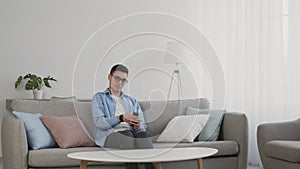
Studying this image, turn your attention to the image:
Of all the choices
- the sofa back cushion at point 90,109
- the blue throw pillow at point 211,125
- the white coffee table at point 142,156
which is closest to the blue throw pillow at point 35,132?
the sofa back cushion at point 90,109

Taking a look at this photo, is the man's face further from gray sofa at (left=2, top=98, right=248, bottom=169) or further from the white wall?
the white wall

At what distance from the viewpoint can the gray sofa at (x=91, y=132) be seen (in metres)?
3.87

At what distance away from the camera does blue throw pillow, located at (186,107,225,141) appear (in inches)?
178

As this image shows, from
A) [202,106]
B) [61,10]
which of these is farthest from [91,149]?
[61,10]

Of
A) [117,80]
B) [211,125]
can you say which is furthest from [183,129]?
[117,80]

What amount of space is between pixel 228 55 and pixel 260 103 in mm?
796

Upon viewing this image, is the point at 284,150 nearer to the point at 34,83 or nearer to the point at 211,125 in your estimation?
the point at 211,125

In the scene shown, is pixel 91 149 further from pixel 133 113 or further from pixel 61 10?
pixel 61 10

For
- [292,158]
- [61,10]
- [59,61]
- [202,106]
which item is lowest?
[292,158]

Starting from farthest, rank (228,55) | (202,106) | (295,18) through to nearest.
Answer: (228,55) → (295,18) → (202,106)

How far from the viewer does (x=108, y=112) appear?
13.0 ft

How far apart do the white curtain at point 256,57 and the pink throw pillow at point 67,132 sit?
7.00 ft

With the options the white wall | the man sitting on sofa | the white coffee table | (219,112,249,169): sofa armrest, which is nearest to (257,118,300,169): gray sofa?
(219,112,249,169): sofa armrest

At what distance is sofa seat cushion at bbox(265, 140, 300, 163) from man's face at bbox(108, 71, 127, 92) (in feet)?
4.56
